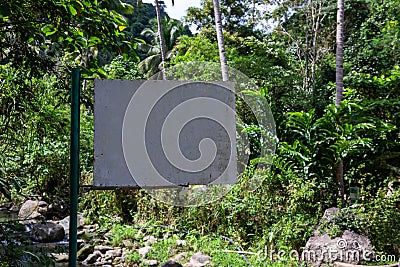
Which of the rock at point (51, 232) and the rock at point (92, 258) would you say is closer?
the rock at point (92, 258)

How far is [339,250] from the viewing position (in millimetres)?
5273

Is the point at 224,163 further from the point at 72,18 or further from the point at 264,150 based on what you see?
the point at 264,150

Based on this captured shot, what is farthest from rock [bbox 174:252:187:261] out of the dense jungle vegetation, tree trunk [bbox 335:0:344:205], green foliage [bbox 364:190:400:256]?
green foliage [bbox 364:190:400:256]

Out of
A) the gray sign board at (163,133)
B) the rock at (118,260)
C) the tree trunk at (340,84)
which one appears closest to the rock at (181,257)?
the rock at (118,260)

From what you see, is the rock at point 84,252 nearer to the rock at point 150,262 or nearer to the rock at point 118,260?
the rock at point 118,260

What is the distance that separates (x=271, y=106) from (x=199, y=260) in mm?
2641

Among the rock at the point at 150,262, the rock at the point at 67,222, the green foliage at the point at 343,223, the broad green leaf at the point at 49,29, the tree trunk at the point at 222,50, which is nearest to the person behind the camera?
the broad green leaf at the point at 49,29

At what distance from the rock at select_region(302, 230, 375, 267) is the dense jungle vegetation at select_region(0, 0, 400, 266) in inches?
7.1

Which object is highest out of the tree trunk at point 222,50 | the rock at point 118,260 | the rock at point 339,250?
the tree trunk at point 222,50

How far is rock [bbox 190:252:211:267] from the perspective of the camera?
Answer: 582cm

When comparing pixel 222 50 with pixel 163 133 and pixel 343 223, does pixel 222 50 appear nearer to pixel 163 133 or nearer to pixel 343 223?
pixel 343 223

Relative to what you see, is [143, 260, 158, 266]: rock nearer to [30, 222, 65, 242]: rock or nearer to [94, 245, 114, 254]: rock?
[94, 245, 114, 254]: rock

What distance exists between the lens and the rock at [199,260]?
582 centimetres

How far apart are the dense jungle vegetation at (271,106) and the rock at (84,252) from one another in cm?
58
